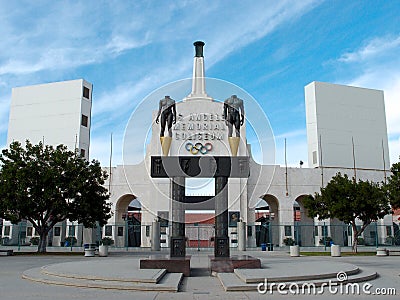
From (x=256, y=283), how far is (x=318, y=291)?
5.74ft

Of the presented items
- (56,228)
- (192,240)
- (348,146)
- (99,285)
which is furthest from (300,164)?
(99,285)

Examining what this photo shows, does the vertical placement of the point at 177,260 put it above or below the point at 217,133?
below

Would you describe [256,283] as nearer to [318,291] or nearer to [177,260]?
[318,291]

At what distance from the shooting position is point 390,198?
98.4 feet

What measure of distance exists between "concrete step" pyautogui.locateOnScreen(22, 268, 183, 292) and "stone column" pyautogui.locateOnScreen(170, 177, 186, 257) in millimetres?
2058

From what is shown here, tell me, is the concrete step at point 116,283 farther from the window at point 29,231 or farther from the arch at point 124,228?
the window at point 29,231

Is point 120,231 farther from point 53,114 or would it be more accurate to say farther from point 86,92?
point 86,92

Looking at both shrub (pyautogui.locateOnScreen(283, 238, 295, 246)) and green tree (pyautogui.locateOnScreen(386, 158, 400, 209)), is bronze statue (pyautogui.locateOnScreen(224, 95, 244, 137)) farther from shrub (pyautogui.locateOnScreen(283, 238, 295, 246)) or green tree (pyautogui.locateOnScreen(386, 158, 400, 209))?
shrub (pyautogui.locateOnScreen(283, 238, 295, 246))

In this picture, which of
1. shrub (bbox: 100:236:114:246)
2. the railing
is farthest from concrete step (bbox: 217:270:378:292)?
shrub (bbox: 100:236:114:246)

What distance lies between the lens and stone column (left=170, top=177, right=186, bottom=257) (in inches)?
651

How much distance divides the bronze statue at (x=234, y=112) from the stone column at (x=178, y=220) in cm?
302

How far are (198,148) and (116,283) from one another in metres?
30.9

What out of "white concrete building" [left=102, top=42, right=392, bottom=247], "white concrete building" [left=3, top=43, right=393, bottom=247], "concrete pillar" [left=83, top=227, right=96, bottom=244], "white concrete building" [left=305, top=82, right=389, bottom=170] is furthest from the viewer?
"white concrete building" [left=305, top=82, right=389, bottom=170]

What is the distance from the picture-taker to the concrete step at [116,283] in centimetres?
1191
